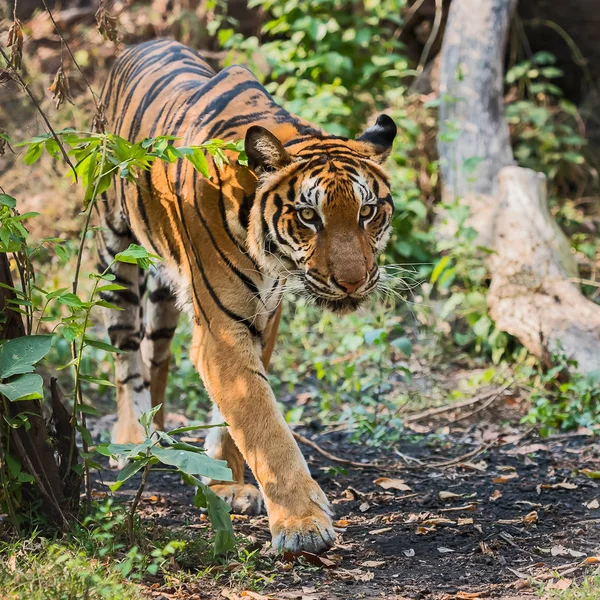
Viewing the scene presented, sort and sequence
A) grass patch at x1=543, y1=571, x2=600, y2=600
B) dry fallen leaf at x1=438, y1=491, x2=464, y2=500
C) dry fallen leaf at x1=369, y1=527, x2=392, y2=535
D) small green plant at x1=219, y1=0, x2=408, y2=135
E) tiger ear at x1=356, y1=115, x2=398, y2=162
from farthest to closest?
small green plant at x1=219, y1=0, x2=408, y2=135 → dry fallen leaf at x1=438, y1=491, x2=464, y2=500 → tiger ear at x1=356, y1=115, x2=398, y2=162 → dry fallen leaf at x1=369, y1=527, x2=392, y2=535 → grass patch at x1=543, y1=571, x2=600, y2=600

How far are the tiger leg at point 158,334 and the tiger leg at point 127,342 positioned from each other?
8 cm

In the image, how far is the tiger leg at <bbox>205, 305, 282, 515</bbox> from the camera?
4012 mm

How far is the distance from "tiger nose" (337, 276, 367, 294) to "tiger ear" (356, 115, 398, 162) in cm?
72

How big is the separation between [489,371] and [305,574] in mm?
3440

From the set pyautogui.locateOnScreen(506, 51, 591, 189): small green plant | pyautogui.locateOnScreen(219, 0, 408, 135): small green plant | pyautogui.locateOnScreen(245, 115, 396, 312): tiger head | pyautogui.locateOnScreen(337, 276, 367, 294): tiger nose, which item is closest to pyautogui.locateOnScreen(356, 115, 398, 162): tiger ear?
pyautogui.locateOnScreen(245, 115, 396, 312): tiger head

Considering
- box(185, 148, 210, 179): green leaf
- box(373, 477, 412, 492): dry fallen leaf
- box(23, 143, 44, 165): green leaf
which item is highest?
box(23, 143, 44, 165): green leaf

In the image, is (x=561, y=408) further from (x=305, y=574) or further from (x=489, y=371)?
(x=305, y=574)

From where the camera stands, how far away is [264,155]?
A: 3586mm

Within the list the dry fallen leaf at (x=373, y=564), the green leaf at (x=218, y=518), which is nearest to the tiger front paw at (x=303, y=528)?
the dry fallen leaf at (x=373, y=564)

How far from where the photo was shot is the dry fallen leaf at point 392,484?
14.3 ft

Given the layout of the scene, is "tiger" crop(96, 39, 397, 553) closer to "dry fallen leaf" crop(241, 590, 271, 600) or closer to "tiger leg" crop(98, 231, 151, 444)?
"dry fallen leaf" crop(241, 590, 271, 600)

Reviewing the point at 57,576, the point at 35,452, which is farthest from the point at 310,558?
the point at 35,452

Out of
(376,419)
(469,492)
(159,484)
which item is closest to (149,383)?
(159,484)

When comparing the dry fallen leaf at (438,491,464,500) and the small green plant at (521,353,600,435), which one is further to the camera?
the small green plant at (521,353,600,435)
